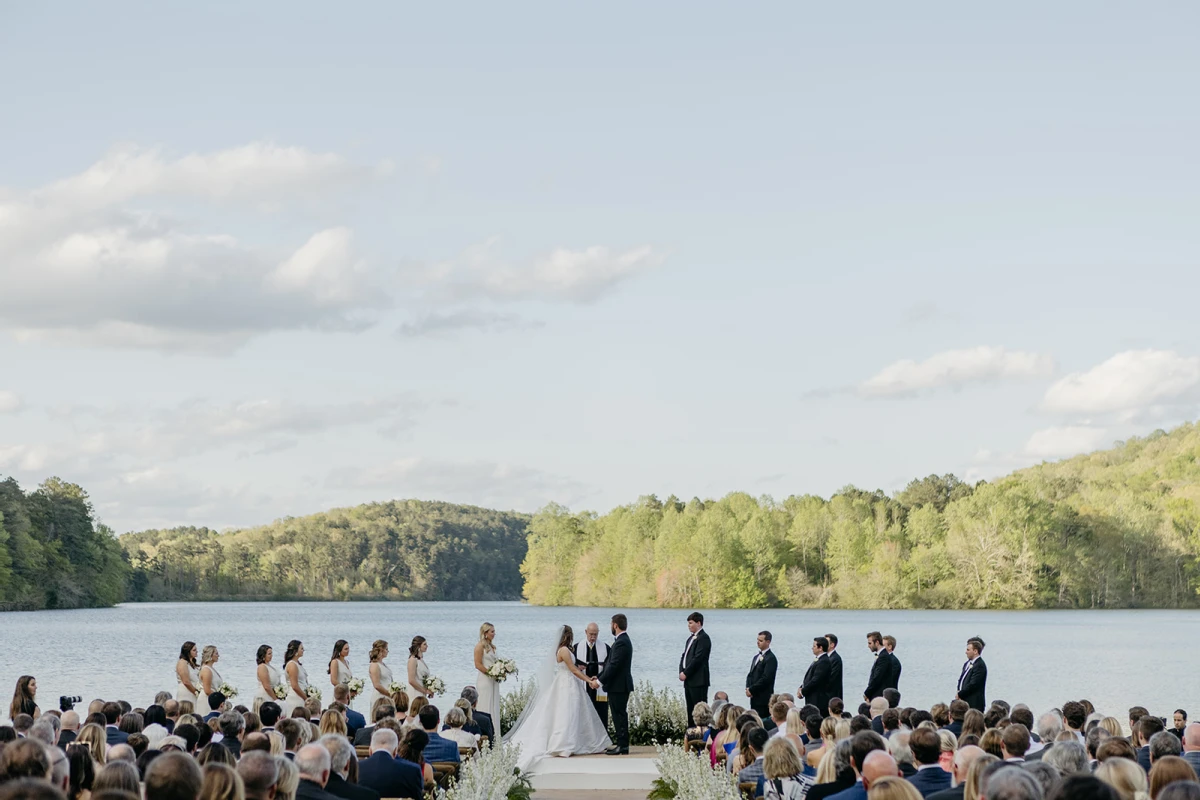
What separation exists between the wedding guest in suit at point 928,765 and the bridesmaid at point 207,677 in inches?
288

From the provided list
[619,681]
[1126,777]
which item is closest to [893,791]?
[1126,777]

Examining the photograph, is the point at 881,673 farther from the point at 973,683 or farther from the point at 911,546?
the point at 911,546

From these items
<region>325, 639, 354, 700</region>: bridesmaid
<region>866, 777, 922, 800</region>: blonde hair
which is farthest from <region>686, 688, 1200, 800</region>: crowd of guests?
<region>325, 639, 354, 700</region>: bridesmaid

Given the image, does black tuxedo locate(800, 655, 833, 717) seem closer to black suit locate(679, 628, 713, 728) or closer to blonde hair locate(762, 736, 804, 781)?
black suit locate(679, 628, 713, 728)

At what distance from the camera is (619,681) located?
1469cm

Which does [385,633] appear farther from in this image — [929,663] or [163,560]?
[163,560]

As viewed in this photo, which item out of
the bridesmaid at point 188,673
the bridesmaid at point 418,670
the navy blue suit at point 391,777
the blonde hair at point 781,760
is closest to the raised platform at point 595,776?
the bridesmaid at point 418,670

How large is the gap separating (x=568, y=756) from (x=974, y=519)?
70.5 metres

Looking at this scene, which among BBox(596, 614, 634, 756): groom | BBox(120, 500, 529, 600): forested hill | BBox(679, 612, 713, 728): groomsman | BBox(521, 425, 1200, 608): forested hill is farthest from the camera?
BBox(120, 500, 529, 600): forested hill

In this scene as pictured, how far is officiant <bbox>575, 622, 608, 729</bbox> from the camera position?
14.8 m

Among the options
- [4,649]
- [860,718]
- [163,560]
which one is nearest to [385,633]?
[4,649]

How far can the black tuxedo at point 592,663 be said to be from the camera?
14805mm

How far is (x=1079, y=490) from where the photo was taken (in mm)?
89438

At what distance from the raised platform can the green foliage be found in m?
68.2
